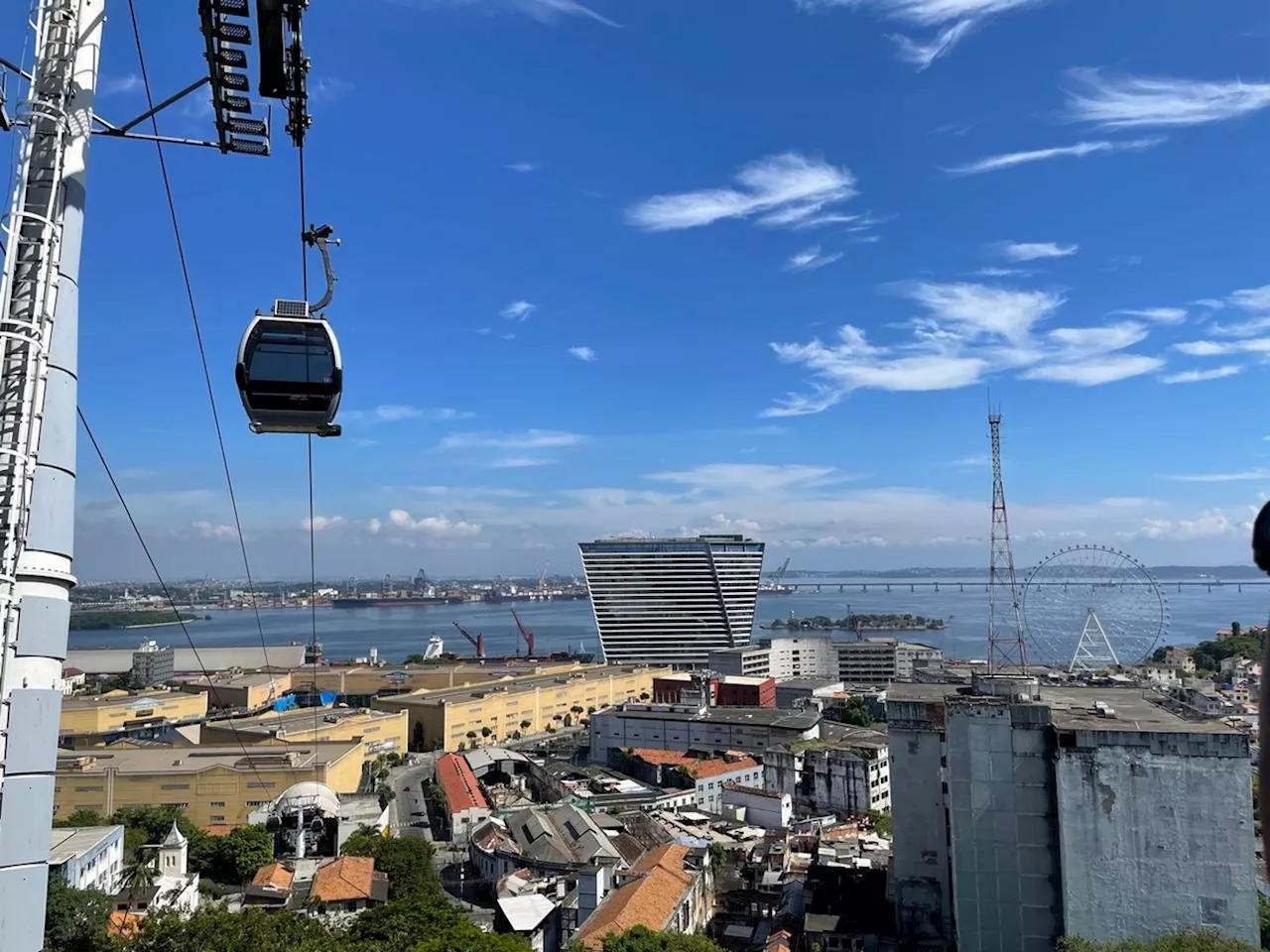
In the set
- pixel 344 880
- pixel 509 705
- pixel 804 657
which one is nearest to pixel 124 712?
pixel 509 705

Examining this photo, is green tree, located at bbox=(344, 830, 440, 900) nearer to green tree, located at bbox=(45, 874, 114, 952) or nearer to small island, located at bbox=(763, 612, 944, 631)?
green tree, located at bbox=(45, 874, 114, 952)

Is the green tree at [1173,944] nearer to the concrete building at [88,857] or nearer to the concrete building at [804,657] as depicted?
the concrete building at [88,857]

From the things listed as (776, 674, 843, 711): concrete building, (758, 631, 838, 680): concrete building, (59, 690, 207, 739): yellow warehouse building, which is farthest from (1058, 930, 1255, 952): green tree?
(758, 631, 838, 680): concrete building

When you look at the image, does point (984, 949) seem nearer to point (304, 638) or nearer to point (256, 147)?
point (256, 147)

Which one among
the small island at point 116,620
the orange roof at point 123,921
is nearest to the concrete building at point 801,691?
the orange roof at point 123,921

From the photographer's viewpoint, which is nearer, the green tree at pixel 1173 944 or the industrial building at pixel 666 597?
the green tree at pixel 1173 944

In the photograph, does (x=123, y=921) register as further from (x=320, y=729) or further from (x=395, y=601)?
(x=395, y=601)
